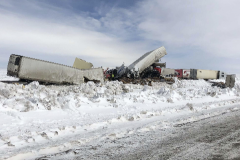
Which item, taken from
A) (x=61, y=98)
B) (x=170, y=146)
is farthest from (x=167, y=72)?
(x=170, y=146)

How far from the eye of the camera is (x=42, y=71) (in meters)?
12.4

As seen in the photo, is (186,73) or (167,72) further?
(186,73)

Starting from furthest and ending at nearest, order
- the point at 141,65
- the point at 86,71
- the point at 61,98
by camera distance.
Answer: the point at 141,65 → the point at 86,71 → the point at 61,98

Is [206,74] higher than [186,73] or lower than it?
higher

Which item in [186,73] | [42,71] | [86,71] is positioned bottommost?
[42,71]

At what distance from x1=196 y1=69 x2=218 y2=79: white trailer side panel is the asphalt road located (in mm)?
23375

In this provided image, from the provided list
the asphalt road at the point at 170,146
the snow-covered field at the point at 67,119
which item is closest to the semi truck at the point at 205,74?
the snow-covered field at the point at 67,119

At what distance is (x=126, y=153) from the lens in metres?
3.13

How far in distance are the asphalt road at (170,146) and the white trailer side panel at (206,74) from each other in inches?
920

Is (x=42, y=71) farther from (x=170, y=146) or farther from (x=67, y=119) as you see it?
(x=170, y=146)

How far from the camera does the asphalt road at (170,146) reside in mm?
3018

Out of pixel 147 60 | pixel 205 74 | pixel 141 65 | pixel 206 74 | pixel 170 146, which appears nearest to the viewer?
pixel 170 146

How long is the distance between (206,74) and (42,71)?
23001 mm

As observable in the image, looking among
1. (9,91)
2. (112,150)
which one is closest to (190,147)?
(112,150)
